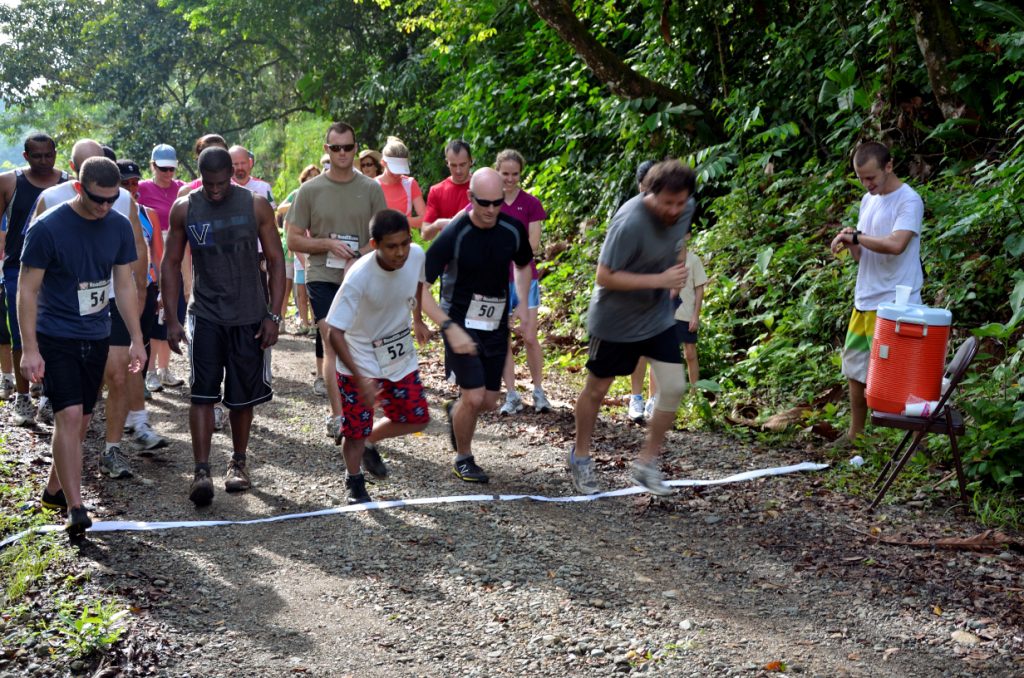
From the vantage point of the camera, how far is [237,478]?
22.8ft

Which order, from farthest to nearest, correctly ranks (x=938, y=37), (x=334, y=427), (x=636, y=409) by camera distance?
(x=938, y=37) → (x=636, y=409) → (x=334, y=427)

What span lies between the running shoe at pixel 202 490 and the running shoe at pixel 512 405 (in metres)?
3.20

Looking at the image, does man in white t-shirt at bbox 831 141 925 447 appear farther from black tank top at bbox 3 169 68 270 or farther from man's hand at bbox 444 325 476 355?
black tank top at bbox 3 169 68 270

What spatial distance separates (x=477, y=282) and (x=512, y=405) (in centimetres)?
270

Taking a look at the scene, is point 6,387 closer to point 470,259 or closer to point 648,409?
point 470,259

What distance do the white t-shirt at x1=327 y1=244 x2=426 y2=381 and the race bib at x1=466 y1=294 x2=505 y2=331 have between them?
469 millimetres

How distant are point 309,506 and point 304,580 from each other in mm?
1334

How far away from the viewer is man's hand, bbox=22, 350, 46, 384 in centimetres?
559

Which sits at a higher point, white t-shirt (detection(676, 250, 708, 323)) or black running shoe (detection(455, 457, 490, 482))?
white t-shirt (detection(676, 250, 708, 323))

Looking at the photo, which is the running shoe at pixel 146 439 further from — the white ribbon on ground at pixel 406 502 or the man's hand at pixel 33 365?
the man's hand at pixel 33 365

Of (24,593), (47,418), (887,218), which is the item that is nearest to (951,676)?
(887,218)

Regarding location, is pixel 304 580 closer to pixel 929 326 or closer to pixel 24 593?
pixel 24 593

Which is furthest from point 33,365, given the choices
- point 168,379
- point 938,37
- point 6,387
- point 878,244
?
point 938,37

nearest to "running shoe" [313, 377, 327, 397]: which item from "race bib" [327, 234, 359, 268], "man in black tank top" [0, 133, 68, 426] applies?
"race bib" [327, 234, 359, 268]
